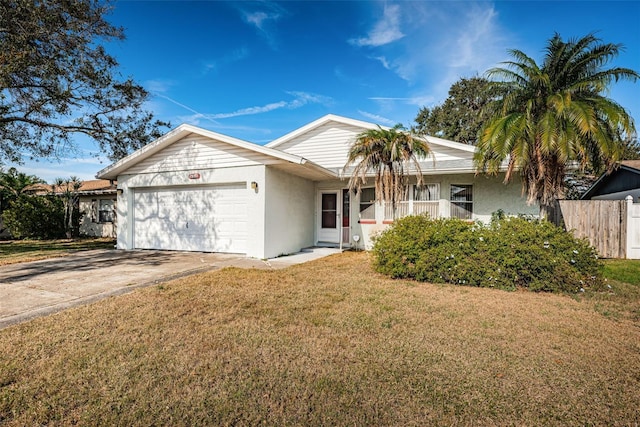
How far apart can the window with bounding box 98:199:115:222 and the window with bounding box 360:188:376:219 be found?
15.0 m

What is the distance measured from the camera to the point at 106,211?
18.9 meters

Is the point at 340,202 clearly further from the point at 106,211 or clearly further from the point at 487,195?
the point at 106,211

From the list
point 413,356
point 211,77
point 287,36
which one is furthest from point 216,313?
point 211,77

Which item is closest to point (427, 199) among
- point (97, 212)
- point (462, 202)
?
point (462, 202)

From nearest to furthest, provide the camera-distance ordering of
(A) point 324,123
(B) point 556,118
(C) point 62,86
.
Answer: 1. (B) point 556,118
2. (C) point 62,86
3. (A) point 324,123

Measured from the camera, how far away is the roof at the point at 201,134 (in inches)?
373

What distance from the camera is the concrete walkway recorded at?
511 cm

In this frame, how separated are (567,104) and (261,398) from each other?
10447mm

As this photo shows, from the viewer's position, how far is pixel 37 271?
7.72 metres

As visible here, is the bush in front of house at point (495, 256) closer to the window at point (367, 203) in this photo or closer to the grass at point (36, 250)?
the window at point (367, 203)

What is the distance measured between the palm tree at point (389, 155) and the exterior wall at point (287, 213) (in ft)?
8.41

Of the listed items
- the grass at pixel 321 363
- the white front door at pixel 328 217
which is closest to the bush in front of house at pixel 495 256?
the grass at pixel 321 363

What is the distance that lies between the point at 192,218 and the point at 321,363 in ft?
30.8

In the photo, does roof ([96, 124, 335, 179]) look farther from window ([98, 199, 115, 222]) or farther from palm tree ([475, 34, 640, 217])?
window ([98, 199, 115, 222])
